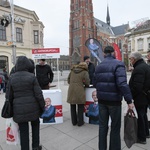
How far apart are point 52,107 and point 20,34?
19736 millimetres

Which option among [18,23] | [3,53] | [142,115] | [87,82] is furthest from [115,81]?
[18,23]

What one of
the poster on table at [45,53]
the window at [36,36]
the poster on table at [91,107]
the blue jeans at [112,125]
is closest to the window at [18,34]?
the window at [36,36]

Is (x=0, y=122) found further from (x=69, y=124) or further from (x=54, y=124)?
(x=69, y=124)

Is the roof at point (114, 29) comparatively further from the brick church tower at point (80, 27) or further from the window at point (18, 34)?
the window at point (18, 34)

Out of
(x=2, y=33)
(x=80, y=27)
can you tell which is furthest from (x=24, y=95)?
(x=80, y=27)

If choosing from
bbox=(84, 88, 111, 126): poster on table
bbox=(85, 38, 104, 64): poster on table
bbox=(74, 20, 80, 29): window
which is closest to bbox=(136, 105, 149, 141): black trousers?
bbox=(84, 88, 111, 126): poster on table

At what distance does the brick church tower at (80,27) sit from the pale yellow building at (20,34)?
1359 inches

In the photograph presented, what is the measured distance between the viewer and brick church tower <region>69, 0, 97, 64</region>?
57500mm

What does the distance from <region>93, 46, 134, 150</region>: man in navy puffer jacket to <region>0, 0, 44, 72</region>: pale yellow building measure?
1942 centimetres

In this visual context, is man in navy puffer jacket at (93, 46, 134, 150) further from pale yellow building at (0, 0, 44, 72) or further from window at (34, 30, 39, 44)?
window at (34, 30, 39, 44)

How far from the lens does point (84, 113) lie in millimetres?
4570

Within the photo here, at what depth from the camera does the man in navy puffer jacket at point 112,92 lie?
244 cm

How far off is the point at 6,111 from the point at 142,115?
2856 mm

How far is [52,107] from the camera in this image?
4.46 metres
